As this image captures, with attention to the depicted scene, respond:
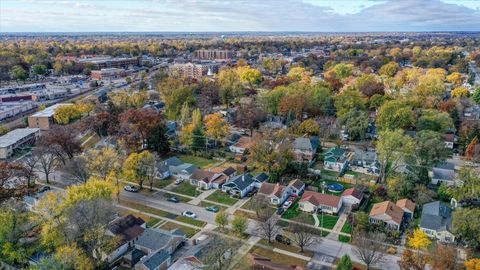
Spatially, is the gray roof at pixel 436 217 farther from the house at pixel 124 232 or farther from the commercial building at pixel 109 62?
the commercial building at pixel 109 62

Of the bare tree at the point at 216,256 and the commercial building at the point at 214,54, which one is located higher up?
the commercial building at the point at 214,54

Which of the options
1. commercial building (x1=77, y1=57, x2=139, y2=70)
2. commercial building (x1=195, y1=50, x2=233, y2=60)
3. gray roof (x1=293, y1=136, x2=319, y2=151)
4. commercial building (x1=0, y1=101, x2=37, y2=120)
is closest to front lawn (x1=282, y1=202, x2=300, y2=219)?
gray roof (x1=293, y1=136, x2=319, y2=151)

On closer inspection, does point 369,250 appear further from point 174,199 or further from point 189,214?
point 174,199

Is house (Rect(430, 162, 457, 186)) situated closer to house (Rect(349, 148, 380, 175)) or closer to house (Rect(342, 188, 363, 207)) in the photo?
house (Rect(349, 148, 380, 175))

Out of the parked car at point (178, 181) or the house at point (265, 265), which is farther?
the parked car at point (178, 181)

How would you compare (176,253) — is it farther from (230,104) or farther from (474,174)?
(230,104)

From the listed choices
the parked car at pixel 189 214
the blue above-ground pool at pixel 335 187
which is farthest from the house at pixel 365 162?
the parked car at pixel 189 214

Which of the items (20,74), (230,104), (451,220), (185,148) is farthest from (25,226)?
(20,74)
